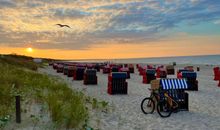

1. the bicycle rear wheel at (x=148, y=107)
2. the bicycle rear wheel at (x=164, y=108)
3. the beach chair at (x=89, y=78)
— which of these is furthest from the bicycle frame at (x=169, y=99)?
the beach chair at (x=89, y=78)

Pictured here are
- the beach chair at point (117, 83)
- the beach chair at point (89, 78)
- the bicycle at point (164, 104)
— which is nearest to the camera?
the bicycle at point (164, 104)

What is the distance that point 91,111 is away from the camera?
1238 cm

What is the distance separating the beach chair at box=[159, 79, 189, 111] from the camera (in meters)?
12.5

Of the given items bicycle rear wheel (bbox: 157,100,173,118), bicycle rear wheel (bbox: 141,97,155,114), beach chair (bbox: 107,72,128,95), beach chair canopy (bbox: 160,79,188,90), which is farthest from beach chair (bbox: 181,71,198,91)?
bicycle rear wheel (bbox: 157,100,173,118)

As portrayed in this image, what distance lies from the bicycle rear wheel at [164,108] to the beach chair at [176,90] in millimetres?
281

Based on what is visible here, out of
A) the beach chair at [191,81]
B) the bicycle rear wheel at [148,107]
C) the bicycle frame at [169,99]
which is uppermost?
the beach chair at [191,81]

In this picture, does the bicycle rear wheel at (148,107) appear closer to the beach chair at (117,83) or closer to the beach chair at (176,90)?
the beach chair at (176,90)

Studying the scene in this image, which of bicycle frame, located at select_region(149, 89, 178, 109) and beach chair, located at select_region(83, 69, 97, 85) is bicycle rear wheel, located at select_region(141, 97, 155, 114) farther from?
beach chair, located at select_region(83, 69, 97, 85)

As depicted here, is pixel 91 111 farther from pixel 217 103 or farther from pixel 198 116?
pixel 217 103

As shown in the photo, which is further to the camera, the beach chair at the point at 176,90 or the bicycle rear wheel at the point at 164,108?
the beach chair at the point at 176,90

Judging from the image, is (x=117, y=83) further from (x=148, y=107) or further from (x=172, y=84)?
(x=172, y=84)

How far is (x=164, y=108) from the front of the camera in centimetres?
1238

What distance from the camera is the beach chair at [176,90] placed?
12.5 m

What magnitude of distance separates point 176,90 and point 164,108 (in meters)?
1.01
